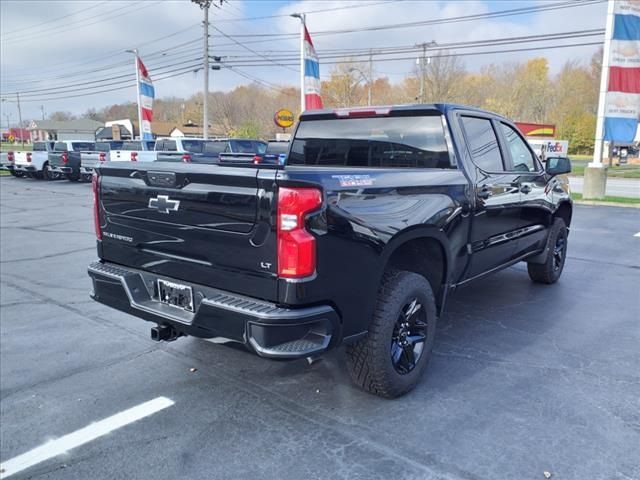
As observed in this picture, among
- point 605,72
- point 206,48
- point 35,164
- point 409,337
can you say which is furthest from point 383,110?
point 206,48

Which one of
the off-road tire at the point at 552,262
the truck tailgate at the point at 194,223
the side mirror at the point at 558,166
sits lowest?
the off-road tire at the point at 552,262

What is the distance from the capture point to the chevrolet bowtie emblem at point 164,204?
3025 millimetres

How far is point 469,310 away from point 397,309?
2.32 metres

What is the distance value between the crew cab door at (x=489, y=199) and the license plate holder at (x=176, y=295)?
227cm

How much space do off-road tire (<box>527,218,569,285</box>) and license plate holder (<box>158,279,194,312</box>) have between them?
14.3 ft

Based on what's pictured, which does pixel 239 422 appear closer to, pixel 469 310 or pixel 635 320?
pixel 469 310

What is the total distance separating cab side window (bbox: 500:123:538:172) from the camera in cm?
488

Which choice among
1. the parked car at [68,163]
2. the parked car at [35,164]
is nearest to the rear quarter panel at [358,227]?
the parked car at [68,163]

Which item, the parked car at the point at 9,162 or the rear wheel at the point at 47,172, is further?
the parked car at the point at 9,162

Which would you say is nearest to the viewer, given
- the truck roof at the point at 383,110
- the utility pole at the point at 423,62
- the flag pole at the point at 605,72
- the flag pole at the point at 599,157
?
the truck roof at the point at 383,110

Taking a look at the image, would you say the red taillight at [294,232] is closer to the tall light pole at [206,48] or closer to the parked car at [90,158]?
the parked car at [90,158]

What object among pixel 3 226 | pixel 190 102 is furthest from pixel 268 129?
pixel 3 226

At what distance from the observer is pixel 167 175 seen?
3.04 m

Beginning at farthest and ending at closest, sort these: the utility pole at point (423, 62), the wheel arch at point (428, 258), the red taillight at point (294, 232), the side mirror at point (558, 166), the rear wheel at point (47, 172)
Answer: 1. the utility pole at point (423, 62)
2. the rear wheel at point (47, 172)
3. the side mirror at point (558, 166)
4. the wheel arch at point (428, 258)
5. the red taillight at point (294, 232)
